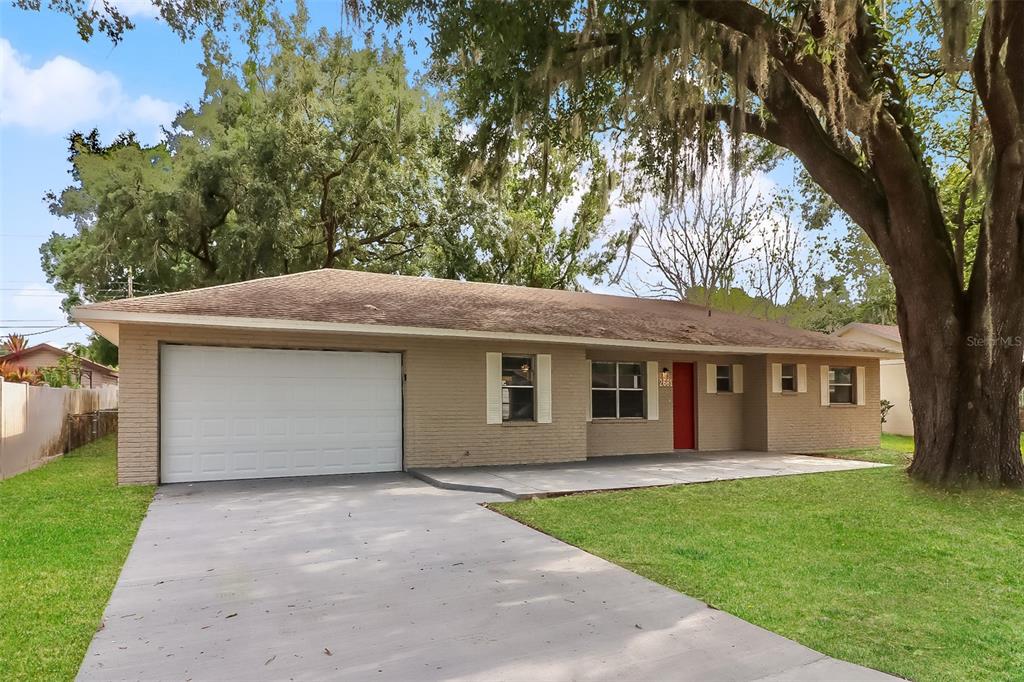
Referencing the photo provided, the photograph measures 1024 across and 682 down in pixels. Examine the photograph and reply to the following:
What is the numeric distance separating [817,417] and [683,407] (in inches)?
142

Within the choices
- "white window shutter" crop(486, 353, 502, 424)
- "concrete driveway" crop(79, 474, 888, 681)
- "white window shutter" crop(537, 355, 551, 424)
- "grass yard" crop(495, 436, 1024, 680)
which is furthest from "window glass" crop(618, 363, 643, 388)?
"concrete driveway" crop(79, 474, 888, 681)

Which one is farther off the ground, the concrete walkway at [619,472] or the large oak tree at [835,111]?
the large oak tree at [835,111]

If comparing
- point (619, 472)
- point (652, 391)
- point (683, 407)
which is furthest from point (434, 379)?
point (683, 407)

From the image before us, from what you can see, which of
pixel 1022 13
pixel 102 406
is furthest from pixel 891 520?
pixel 102 406

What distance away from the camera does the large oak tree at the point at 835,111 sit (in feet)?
26.2

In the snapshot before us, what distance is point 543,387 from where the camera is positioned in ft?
41.2

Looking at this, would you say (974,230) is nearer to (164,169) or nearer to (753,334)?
(753,334)

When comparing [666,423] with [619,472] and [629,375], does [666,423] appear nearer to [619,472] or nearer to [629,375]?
[629,375]

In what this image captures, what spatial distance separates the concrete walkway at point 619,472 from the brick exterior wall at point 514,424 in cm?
48

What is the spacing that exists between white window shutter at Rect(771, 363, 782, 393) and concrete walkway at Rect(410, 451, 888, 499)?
5.62ft

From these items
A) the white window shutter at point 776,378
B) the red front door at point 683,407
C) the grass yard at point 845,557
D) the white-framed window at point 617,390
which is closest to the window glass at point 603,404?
the white-framed window at point 617,390

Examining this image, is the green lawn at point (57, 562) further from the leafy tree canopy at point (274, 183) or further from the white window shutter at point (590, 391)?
the leafy tree canopy at point (274, 183)

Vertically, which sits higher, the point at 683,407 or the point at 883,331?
the point at 883,331

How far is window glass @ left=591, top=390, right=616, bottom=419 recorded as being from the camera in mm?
13930
